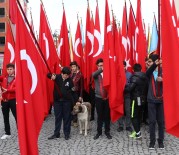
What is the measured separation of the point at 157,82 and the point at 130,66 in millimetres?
3140

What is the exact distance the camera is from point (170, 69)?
454 centimetres

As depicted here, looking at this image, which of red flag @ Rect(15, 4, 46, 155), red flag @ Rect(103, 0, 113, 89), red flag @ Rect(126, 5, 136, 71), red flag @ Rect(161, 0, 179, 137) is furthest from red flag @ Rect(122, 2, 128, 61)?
red flag @ Rect(15, 4, 46, 155)

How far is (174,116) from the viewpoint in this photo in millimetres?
4527

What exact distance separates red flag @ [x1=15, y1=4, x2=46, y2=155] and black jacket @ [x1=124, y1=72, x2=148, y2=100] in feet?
A: 10.4

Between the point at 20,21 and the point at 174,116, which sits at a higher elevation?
the point at 20,21

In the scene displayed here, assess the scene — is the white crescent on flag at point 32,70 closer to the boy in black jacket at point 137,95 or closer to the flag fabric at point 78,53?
the boy in black jacket at point 137,95

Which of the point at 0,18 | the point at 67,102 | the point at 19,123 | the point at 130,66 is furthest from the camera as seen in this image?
the point at 0,18

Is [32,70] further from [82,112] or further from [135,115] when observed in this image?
[82,112]

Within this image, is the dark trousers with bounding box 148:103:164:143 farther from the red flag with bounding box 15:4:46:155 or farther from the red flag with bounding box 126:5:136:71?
the red flag with bounding box 126:5:136:71

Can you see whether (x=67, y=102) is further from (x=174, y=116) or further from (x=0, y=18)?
(x=0, y=18)

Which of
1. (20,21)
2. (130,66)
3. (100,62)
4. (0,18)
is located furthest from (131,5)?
(0,18)

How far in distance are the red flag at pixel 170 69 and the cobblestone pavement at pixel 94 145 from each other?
5.91ft

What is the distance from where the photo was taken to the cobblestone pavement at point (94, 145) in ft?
20.5

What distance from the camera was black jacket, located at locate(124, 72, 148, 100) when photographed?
7.12 metres
